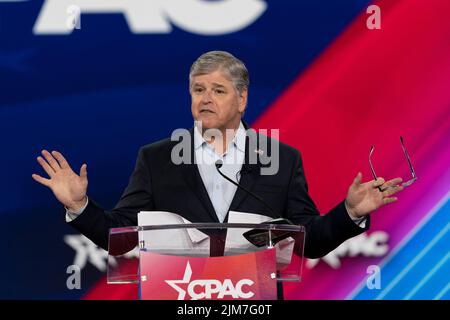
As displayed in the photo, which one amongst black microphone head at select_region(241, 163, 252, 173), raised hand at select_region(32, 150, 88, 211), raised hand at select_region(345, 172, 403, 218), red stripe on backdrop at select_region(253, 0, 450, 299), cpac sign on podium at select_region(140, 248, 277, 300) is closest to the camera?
cpac sign on podium at select_region(140, 248, 277, 300)

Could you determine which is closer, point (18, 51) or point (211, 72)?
point (211, 72)

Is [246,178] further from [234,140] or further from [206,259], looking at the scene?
[206,259]

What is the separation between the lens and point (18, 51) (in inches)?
169

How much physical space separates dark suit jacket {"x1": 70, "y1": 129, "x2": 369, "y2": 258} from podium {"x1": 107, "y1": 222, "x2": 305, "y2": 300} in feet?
1.45

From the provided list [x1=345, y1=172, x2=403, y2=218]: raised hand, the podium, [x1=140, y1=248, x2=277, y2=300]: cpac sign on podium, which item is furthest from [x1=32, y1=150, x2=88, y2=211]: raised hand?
[x1=345, y1=172, x2=403, y2=218]: raised hand

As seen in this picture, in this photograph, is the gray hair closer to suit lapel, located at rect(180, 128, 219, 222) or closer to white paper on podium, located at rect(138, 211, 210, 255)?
suit lapel, located at rect(180, 128, 219, 222)

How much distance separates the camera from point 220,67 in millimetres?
3355

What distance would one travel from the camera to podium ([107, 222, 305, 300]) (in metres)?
2.46

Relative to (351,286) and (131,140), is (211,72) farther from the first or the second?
(351,286)
